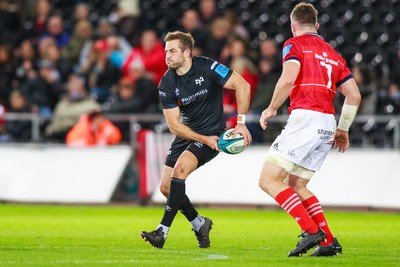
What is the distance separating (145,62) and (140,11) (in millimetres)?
2589

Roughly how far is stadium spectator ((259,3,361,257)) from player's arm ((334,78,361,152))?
145 millimetres

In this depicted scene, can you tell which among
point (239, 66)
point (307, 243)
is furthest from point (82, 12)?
point (307, 243)

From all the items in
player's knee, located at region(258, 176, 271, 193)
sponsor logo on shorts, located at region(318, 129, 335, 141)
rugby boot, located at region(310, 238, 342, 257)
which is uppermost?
sponsor logo on shorts, located at region(318, 129, 335, 141)

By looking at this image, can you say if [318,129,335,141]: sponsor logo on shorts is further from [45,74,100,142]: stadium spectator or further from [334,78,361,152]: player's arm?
[45,74,100,142]: stadium spectator

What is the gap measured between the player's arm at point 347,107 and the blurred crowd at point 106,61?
786 cm

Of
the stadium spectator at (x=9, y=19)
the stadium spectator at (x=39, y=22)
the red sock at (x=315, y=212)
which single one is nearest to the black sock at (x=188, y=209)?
the red sock at (x=315, y=212)

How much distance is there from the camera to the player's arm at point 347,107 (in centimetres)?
1084

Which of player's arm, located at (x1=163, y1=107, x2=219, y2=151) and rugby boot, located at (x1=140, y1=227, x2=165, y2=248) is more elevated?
player's arm, located at (x1=163, y1=107, x2=219, y2=151)

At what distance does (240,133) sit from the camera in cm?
1093

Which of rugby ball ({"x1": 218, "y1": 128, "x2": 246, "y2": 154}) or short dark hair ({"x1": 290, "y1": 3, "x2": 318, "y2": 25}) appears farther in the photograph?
rugby ball ({"x1": 218, "y1": 128, "x2": 246, "y2": 154})

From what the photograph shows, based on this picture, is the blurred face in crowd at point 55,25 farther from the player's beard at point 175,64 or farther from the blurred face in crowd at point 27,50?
the player's beard at point 175,64

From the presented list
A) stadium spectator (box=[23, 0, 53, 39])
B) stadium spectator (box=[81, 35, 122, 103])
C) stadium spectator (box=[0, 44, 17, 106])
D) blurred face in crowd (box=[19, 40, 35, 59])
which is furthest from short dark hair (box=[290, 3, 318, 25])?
stadium spectator (box=[23, 0, 53, 39])

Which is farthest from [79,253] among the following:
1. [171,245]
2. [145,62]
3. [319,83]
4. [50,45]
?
[50,45]

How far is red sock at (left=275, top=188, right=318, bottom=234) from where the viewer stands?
10258 mm
